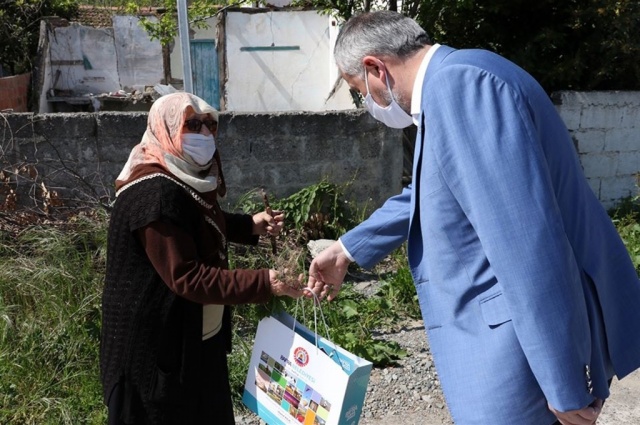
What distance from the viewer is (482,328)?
73.9 inches

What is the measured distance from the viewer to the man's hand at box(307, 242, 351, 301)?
8.66 ft

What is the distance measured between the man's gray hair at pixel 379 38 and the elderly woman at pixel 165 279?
694 mm

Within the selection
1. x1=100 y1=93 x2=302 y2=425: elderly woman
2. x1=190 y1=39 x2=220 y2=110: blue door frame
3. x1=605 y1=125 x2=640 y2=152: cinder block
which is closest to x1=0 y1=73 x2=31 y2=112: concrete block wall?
x1=190 y1=39 x2=220 y2=110: blue door frame

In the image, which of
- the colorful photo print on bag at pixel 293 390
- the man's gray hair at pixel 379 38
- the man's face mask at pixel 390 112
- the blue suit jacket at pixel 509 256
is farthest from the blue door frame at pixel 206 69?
the blue suit jacket at pixel 509 256

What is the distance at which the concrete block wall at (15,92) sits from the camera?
Answer: 517 inches

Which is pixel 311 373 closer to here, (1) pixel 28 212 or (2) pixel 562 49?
(1) pixel 28 212

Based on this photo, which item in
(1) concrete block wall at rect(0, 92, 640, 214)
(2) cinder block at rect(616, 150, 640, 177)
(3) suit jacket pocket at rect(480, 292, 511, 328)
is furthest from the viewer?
(2) cinder block at rect(616, 150, 640, 177)

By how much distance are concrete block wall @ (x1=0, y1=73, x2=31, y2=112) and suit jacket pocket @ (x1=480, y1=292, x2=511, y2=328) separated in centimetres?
1197

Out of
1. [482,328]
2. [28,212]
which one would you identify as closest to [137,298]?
[482,328]

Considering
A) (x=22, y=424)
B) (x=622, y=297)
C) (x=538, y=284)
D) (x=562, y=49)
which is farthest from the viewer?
(x=562, y=49)

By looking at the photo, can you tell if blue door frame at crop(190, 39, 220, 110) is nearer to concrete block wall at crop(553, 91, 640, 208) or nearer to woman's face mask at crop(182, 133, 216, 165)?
concrete block wall at crop(553, 91, 640, 208)

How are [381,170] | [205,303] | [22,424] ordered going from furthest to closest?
[381,170], [22,424], [205,303]

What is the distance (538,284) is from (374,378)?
8.78ft

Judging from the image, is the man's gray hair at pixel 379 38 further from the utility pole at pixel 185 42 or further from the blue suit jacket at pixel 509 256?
the utility pole at pixel 185 42
